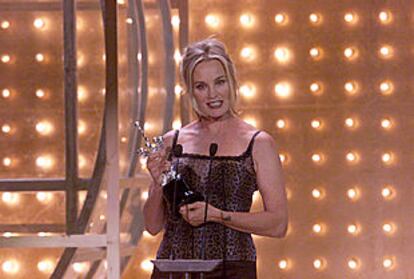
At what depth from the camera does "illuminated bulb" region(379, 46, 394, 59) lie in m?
3.54

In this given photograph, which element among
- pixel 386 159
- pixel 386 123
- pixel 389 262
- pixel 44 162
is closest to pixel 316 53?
pixel 386 123

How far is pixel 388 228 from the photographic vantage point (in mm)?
3533

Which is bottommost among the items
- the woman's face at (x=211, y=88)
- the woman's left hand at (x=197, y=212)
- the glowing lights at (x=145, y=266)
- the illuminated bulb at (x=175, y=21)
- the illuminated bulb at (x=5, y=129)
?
the glowing lights at (x=145, y=266)

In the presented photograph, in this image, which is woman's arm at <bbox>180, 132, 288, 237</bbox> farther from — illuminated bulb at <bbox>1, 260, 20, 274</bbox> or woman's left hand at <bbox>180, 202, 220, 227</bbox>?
illuminated bulb at <bbox>1, 260, 20, 274</bbox>

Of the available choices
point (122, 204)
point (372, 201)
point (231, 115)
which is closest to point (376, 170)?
point (372, 201)

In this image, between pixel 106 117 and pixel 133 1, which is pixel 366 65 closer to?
pixel 133 1

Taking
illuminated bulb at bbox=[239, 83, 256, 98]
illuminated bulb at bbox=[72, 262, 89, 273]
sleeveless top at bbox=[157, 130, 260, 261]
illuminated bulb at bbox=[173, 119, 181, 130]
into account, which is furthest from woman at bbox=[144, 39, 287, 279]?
illuminated bulb at bbox=[239, 83, 256, 98]

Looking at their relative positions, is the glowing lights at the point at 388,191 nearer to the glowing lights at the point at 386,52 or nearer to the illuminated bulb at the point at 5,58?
the glowing lights at the point at 386,52

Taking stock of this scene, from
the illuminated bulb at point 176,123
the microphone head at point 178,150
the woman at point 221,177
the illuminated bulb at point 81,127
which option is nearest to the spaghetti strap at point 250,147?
the woman at point 221,177

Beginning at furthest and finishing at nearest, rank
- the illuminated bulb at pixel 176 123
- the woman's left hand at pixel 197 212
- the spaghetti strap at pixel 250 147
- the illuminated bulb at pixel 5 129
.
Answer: the illuminated bulb at pixel 176 123
the illuminated bulb at pixel 5 129
the spaghetti strap at pixel 250 147
the woman's left hand at pixel 197 212

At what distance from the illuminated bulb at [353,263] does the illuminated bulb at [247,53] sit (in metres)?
0.85

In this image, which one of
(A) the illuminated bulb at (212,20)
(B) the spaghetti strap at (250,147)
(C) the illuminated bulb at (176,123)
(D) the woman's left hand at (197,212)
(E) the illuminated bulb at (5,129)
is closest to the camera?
(D) the woman's left hand at (197,212)

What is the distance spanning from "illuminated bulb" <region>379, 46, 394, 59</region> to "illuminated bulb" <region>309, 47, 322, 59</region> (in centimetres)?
23

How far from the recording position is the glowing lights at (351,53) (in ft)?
11.6
